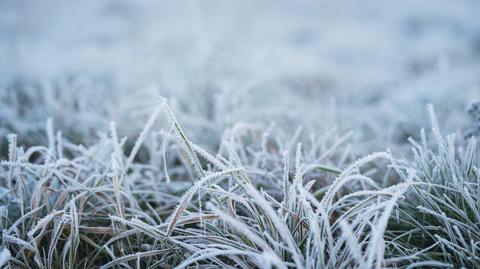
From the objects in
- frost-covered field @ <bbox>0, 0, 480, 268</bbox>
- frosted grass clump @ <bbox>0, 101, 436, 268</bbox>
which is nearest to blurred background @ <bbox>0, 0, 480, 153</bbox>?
frost-covered field @ <bbox>0, 0, 480, 268</bbox>

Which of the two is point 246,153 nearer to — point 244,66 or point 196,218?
point 196,218

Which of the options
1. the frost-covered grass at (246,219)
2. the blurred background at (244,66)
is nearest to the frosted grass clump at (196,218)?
the frost-covered grass at (246,219)

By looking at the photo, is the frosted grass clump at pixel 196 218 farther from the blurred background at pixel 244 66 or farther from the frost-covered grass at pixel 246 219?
the blurred background at pixel 244 66

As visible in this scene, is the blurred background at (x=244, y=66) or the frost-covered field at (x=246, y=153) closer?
the frost-covered field at (x=246, y=153)

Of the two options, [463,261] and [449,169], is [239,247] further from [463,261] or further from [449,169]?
[449,169]

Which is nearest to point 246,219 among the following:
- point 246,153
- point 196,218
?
point 196,218

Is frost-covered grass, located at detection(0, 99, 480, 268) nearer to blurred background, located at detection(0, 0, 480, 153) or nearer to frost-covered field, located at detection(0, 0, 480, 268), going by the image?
frost-covered field, located at detection(0, 0, 480, 268)
